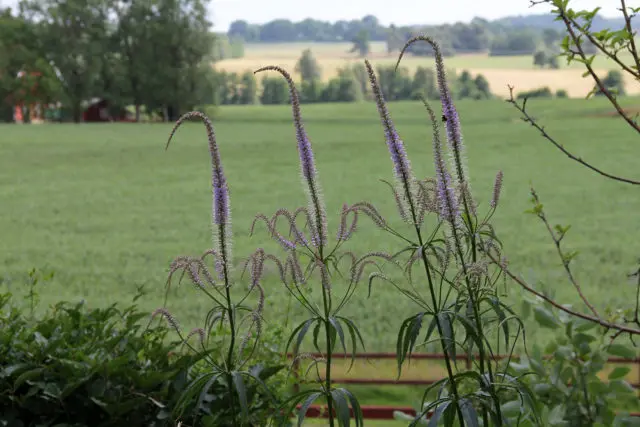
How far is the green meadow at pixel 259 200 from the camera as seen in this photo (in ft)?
20.8

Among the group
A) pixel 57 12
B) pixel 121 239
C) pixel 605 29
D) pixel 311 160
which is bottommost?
pixel 121 239

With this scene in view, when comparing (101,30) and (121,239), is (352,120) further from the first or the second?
(121,239)

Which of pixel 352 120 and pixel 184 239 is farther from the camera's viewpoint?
pixel 352 120

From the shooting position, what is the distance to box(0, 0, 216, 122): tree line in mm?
23344

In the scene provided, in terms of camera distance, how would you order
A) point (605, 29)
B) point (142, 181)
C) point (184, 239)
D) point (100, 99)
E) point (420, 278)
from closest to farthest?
Result: point (605, 29)
point (420, 278)
point (184, 239)
point (142, 181)
point (100, 99)

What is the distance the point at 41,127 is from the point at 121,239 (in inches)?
565

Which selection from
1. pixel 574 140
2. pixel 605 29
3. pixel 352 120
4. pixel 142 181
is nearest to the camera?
pixel 605 29

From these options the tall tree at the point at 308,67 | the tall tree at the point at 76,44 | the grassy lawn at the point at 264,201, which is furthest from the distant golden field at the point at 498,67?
the tall tree at the point at 76,44

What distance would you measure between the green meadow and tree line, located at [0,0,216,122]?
3.19 meters

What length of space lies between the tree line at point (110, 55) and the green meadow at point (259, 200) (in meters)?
3.19

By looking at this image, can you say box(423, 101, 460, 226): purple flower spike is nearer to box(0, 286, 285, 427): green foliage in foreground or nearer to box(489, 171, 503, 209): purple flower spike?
box(489, 171, 503, 209): purple flower spike

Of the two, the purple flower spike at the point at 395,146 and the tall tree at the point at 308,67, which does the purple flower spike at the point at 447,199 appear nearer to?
the purple flower spike at the point at 395,146

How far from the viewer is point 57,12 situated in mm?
26688

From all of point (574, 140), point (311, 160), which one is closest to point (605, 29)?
point (311, 160)
